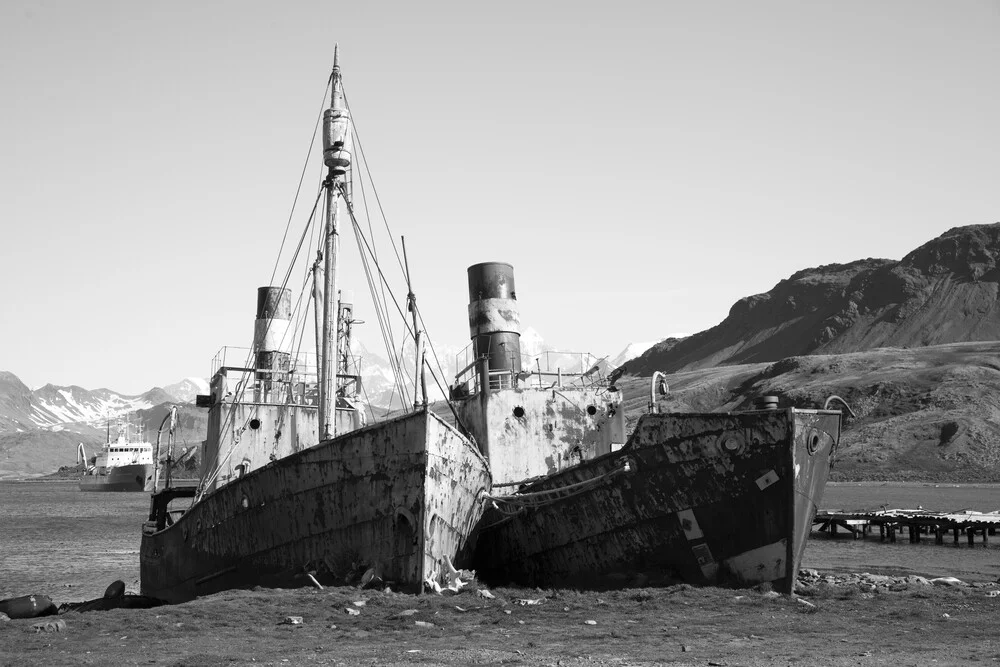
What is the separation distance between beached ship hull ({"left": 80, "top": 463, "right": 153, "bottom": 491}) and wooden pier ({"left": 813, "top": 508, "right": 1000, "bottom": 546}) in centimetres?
10026

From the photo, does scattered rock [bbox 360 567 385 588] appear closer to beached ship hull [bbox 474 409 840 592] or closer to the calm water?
beached ship hull [bbox 474 409 840 592]

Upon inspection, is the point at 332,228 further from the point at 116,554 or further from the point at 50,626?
the point at 116,554

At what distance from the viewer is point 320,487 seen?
18.7 meters

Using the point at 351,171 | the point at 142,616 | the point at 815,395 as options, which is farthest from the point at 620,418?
the point at 815,395

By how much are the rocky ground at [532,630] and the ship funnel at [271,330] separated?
348 inches

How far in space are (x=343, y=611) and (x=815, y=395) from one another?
121731 mm

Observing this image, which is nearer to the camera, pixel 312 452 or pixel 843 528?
pixel 312 452

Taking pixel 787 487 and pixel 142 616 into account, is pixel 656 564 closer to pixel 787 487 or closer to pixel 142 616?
pixel 787 487

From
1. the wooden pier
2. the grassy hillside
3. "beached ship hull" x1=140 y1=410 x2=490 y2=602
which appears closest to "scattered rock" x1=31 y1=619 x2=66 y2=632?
"beached ship hull" x1=140 y1=410 x2=490 y2=602

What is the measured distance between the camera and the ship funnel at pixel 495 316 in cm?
2258

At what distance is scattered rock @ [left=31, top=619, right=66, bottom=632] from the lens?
14.9 m

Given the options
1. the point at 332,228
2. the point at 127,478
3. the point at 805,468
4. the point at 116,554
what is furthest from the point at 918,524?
the point at 127,478

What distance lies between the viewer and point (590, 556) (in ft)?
61.9

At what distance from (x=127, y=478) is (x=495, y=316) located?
375 feet
